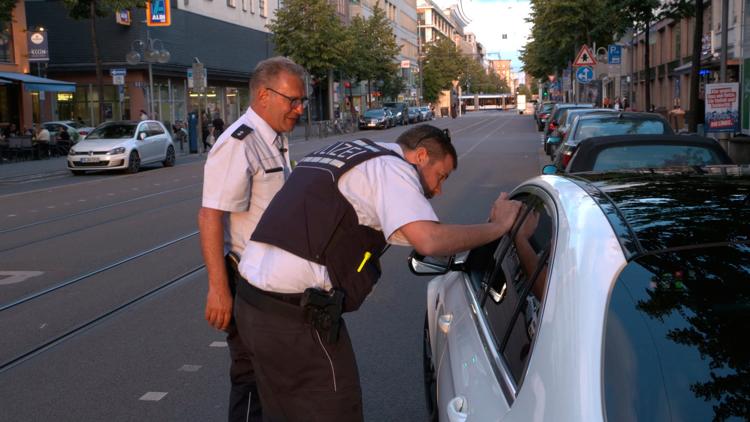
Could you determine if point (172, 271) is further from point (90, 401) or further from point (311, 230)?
point (311, 230)

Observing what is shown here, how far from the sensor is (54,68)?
4325 cm

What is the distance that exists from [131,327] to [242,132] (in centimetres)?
368

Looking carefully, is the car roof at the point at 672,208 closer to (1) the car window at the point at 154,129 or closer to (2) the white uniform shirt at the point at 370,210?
(2) the white uniform shirt at the point at 370,210

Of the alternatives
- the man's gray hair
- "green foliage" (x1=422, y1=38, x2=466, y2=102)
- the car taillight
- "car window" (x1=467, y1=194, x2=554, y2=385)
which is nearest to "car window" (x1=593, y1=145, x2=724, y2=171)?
the car taillight

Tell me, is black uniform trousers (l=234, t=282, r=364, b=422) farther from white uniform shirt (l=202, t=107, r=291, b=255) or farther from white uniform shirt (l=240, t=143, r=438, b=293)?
white uniform shirt (l=202, t=107, r=291, b=255)

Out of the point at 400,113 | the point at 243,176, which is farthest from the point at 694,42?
the point at 400,113

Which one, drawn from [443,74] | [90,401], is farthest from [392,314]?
[443,74]

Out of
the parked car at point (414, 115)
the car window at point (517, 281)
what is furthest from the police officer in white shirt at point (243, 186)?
the parked car at point (414, 115)

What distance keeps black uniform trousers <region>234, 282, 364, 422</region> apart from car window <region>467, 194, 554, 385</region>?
55 cm

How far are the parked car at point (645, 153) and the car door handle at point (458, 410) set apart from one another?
629 centimetres

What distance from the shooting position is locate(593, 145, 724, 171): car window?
8.66m

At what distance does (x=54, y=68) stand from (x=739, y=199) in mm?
44560

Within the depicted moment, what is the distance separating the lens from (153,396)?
524 cm

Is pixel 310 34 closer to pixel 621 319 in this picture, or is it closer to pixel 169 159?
pixel 169 159
